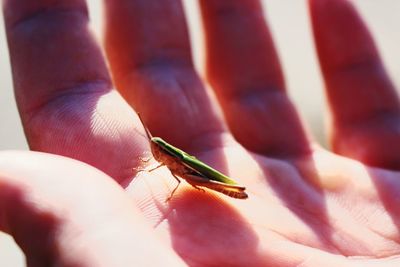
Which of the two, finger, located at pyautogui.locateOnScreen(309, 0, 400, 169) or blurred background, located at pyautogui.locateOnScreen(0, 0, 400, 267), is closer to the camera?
finger, located at pyautogui.locateOnScreen(309, 0, 400, 169)

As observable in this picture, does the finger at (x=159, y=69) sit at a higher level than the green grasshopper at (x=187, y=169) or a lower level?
higher

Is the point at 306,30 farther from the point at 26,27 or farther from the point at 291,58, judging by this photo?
the point at 26,27

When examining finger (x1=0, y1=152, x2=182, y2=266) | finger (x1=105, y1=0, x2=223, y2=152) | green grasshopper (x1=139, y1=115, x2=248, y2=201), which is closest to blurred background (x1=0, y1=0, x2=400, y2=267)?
finger (x1=105, y1=0, x2=223, y2=152)

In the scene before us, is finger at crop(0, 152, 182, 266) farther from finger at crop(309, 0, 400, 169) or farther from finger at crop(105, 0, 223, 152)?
finger at crop(309, 0, 400, 169)

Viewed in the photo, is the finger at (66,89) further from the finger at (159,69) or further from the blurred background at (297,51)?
the blurred background at (297,51)

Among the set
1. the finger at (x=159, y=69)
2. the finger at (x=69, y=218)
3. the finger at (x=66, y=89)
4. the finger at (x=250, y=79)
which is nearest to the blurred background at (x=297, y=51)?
the finger at (x=250, y=79)

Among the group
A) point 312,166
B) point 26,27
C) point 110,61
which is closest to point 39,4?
point 26,27
